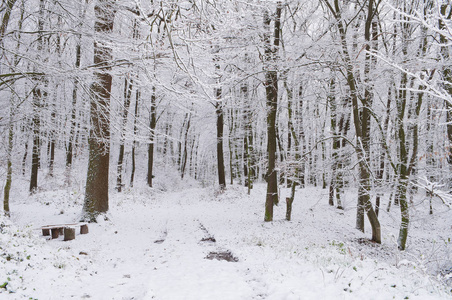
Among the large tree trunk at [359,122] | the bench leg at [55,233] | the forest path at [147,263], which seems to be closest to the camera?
the forest path at [147,263]

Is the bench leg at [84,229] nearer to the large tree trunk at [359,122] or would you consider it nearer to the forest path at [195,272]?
the forest path at [195,272]

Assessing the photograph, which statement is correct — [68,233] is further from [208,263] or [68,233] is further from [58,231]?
[208,263]

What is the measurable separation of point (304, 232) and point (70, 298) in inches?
330

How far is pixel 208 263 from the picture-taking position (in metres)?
5.91

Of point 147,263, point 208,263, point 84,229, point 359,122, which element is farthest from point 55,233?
point 359,122

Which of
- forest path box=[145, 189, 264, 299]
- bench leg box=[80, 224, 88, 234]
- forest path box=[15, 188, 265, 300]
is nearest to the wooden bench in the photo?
forest path box=[15, 188, 265, 300]

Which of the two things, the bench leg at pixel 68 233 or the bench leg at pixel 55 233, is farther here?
the bench leg at pixel 55 233

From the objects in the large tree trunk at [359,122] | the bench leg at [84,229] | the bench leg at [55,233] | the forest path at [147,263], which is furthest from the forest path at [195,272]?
the large tree trunk at [359,122]

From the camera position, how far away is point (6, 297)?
3820 millimetres

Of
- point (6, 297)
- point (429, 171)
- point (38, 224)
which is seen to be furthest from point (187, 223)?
point (429, 171)

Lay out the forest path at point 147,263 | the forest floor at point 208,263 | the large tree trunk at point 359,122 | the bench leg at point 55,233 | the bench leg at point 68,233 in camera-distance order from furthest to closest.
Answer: the large tree trunk at point 359,122, the bench leg at point 55,233, the bench leg at point 68,233, the forest path at point 147,263, the forest floor at point 208,263

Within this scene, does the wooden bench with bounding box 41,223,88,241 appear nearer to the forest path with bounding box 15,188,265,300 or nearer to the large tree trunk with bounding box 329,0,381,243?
the forest path with bounding box 15,188,265,300

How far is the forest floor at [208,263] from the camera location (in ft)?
13.9

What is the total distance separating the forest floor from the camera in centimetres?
425
